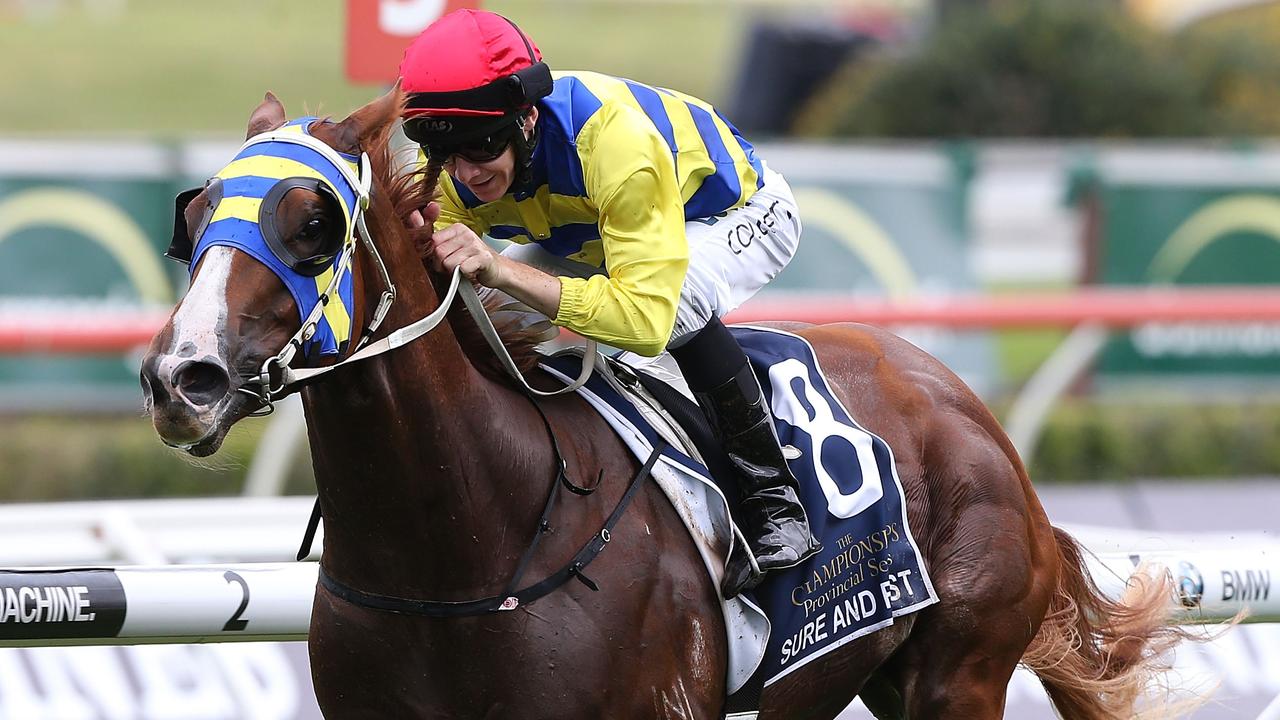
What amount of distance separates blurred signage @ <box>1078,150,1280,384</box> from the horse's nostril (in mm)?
7099

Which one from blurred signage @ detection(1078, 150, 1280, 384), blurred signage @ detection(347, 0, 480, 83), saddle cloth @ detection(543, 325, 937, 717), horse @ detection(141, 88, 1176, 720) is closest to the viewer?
horse @ detection(141, 88, 1176, 720)

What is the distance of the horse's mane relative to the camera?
2658mm

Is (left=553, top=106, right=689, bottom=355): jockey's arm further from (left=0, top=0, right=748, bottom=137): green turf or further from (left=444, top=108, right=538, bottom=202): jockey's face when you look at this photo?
(left=0, top=0, right=748, bottom=137): green turf

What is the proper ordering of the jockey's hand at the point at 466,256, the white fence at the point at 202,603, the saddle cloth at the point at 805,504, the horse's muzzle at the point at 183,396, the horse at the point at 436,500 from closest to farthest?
1. the horse's muzzle at the point at 183,396
2. the horse at the point at 436,500
3. the jockey's hand at the point at 466,256
4. the saddle cloth at the point at 805,504
5. the white fence at the point at 202,603

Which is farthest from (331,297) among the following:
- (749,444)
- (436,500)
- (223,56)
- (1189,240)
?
(223,56)

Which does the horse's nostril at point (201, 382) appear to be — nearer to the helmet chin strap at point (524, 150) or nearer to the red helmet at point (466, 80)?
the red helmet at point (466, 80)

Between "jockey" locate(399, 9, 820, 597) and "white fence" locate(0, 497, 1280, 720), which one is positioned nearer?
"jockey" locate(399, 9, 820, 597)

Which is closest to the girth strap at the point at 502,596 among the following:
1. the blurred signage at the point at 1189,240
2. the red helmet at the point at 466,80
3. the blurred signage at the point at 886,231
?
the red helmet at the point at 466,80

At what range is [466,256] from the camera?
2.71 m

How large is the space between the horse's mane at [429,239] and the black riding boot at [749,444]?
10.6 inches

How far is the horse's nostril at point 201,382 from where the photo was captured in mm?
2254

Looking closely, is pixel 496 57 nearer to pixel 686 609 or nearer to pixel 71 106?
pixel 686 609

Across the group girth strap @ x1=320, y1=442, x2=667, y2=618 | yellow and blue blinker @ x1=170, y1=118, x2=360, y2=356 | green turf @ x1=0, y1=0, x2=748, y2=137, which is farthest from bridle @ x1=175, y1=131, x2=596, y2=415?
green turf @ x1=0, y1=0, x2=748, y2=137

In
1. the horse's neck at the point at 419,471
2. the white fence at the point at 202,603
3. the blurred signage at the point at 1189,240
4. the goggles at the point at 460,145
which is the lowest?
the blurred signage at the point at 1189,240
